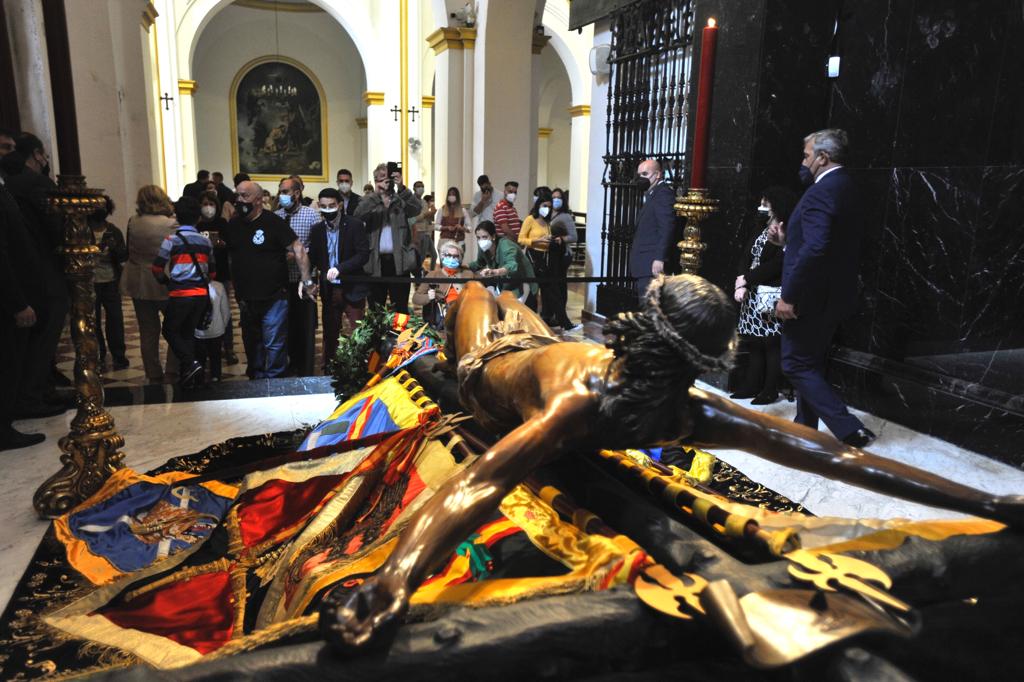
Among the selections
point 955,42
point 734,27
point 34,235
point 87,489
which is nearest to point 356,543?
point 87,489

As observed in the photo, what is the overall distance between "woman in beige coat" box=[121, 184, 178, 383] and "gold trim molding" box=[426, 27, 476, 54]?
6.58 metres

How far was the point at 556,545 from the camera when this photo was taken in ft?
5.68

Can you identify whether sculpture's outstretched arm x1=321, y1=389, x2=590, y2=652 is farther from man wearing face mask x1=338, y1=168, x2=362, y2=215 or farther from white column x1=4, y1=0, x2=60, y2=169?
white column x1=4, y1=0, x2=60, y2=169

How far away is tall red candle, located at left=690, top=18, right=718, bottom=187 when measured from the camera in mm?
2344

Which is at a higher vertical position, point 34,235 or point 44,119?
point 44,119

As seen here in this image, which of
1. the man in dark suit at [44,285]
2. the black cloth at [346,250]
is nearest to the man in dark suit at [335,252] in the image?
the black cloth at [346,250]

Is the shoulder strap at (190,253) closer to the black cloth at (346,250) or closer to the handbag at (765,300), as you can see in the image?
Result: the black cloth at (346,250)

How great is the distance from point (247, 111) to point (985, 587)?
25.0 m

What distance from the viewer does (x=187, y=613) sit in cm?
228

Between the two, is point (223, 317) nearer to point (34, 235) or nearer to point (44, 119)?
point (34, 235)

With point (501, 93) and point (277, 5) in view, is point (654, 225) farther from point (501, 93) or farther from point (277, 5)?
point (277, 5)

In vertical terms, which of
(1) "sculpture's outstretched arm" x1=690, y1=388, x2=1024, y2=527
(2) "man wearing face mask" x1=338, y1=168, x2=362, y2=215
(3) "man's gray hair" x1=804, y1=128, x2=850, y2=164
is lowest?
(1) "sculpture's outstretched arm" x1=690, y1=388, x2=1024, y2=527

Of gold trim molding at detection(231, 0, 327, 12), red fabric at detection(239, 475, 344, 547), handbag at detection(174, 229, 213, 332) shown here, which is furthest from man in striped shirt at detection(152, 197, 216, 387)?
gold trim molding at detection(231, 0, 327, 12)

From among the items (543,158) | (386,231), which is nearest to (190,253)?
(386,231)
